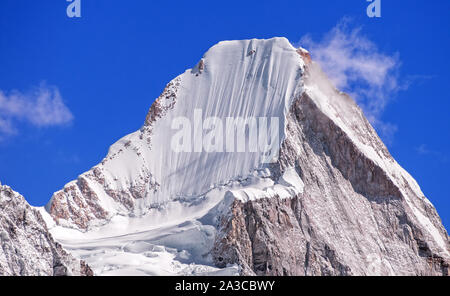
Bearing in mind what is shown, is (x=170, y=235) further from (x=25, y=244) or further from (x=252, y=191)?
(x=25, y=244)

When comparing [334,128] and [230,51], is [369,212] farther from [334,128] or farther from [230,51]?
[230,51]

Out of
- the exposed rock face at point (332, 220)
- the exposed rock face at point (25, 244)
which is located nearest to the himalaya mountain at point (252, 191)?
the exposed rock face at point (332, 220)

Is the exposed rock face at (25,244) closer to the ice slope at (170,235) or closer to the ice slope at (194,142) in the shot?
the ice slope at (170,235)

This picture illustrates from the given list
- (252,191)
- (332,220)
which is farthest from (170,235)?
(332,220)

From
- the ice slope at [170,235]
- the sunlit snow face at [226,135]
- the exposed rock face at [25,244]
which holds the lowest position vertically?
the exposed rock face at [25,244]

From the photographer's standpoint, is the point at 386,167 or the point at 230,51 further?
the point at 230,51
